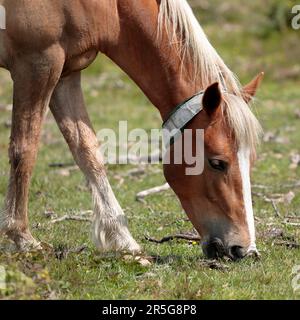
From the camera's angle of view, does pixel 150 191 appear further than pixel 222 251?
Yes

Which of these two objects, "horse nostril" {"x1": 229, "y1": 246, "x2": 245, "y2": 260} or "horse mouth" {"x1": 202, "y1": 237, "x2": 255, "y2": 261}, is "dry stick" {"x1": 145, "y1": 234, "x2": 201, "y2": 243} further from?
"horse nostril" {"x1": 229, "y1": 246, "x2": 245, "y2": 260}

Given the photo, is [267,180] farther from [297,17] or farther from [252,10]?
[252,10]

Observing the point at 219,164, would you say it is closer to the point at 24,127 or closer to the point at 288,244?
the point at 288,244

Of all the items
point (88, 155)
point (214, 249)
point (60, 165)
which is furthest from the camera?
point (60, 165)

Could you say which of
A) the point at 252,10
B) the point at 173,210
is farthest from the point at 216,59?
the point at 252,10

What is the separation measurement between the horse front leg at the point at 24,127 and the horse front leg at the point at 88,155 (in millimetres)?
469

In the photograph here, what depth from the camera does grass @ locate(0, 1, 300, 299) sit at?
4.51 meters

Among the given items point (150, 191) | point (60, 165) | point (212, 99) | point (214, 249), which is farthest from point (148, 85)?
point (60, 165)

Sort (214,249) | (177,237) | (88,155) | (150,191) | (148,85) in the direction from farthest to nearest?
(150,191) → (177,237) → (88,155) → (148,85) → (214,249)

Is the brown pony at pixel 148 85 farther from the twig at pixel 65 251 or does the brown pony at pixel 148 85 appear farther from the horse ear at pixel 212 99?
the twig at pixel 65 251

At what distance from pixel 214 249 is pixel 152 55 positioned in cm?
133

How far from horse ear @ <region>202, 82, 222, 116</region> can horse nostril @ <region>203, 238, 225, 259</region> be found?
0.80 meters

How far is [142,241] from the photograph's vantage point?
19.1 feet

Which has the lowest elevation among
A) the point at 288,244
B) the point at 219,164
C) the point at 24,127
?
the point at 288,244
